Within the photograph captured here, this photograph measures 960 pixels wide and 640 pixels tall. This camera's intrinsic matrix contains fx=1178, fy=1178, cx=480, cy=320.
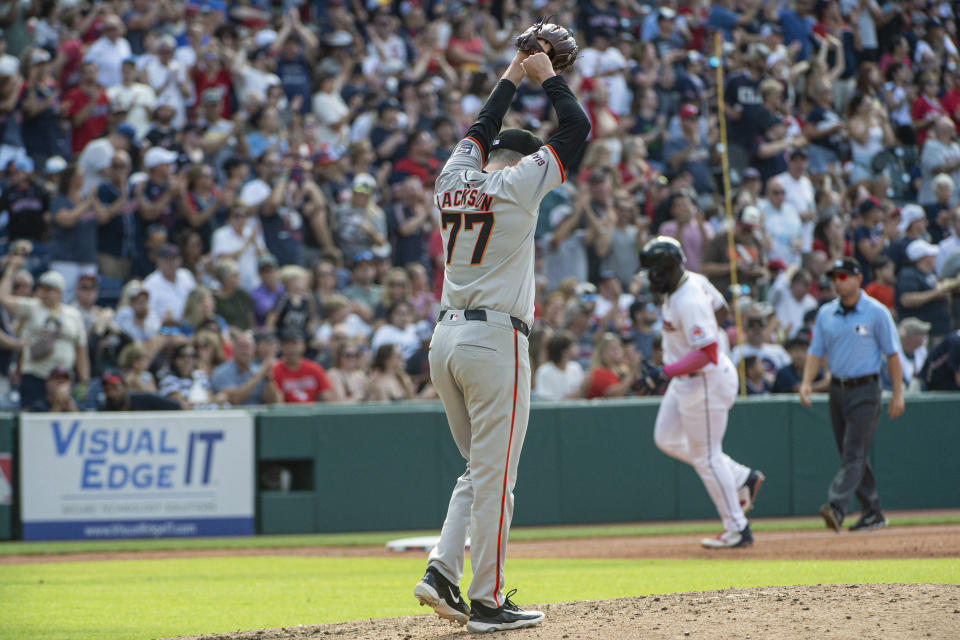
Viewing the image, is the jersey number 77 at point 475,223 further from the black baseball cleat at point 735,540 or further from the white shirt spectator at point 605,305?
the white shirt spectator at point 605,305

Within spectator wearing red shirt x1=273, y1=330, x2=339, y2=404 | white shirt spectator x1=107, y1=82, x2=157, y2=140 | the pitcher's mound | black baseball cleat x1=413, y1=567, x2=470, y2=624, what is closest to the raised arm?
black baseball cleat x1=413, y1=567, x2=470, y2=624

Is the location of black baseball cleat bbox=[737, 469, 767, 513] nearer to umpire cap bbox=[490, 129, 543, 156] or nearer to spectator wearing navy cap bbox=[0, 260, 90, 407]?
umpire cap bbox=[490, 129, 543, 156]

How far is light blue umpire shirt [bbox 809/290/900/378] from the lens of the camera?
→ 10.4 metres

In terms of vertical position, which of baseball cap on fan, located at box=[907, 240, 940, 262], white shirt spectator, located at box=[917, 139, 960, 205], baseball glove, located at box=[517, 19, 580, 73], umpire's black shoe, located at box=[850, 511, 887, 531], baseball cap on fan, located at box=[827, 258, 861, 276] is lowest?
umpire's black shoe, located at box=[850, 511, 887, 531]

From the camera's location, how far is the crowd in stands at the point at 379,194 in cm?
1348

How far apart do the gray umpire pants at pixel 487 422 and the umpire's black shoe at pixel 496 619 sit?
0.04 m

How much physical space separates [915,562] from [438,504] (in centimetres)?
574

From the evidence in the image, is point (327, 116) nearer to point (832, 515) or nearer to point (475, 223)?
point (832, 515)

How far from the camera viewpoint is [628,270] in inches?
648

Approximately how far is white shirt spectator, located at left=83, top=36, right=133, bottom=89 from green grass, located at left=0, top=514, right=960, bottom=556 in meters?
7.09

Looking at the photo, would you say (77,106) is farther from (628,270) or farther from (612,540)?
(612,540)

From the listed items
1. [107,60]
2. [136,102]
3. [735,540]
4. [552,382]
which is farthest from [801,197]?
[107,60]

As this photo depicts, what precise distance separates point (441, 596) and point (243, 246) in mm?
10129

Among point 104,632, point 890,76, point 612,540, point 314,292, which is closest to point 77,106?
point 314,292
